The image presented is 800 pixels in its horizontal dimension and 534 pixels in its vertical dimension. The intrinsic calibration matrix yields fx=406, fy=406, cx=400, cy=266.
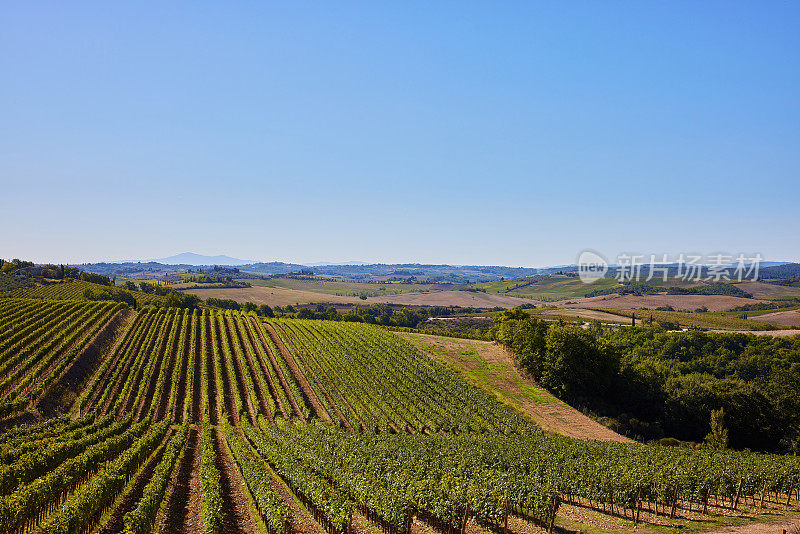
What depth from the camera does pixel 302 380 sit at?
59.9m

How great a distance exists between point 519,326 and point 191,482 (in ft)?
207

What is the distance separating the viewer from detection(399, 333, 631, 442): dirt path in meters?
51.1

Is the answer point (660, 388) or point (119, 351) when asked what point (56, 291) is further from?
point (660, 388)

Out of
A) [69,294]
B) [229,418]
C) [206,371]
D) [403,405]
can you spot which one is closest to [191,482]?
[229,418]

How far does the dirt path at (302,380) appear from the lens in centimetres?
4972

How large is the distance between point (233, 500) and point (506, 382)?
49.8 m

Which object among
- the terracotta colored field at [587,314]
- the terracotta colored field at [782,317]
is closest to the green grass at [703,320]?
the terracotta colored field at [587,314]

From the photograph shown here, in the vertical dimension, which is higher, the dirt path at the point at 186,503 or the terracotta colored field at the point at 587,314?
the terracotta colored field at the point at 587,314

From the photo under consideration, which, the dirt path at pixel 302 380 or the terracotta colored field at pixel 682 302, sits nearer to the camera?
the dirt path at pixel 302 380

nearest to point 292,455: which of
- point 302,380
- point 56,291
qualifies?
point 302,380

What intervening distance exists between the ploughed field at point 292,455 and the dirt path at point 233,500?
15 centimetres

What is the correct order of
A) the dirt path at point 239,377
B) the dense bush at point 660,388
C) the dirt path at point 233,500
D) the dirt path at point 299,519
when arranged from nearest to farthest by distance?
the dirt path at point 299,519 → the dirt path at point 233,500 → the dirt path at point 239,377 → the dense bush at point 660,388

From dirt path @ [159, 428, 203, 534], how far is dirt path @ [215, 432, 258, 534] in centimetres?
132

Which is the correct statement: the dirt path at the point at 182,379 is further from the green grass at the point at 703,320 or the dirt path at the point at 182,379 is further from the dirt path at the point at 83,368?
the green grass at the point at 703,320
